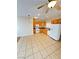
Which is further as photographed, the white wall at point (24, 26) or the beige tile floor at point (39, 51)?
the white wall at point (24, 26)

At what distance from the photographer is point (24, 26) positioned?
1227 centimetres

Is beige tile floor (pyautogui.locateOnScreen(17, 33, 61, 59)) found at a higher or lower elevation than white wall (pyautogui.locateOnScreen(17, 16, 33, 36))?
lower

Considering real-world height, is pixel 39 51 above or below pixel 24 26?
below

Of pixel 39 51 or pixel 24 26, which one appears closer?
pixel 39 51

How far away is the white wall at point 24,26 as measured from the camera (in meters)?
11.9

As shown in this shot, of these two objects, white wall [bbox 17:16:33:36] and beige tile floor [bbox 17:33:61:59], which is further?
white wall [bbox 17:16:33:36]

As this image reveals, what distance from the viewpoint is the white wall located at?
1187 cm
